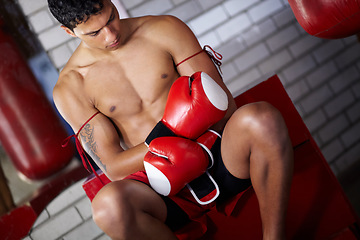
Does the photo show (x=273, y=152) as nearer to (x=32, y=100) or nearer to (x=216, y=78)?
(x=216, y=78)

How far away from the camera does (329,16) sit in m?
1.28

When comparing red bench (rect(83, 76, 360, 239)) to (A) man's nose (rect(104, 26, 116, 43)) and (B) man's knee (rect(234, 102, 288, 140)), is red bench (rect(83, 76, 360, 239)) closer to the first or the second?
(B) man's knee (rect(234, 102, 288, 140))

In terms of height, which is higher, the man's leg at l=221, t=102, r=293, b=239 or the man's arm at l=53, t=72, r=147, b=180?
the man's arm at l=53, t=72, r=147, b=180

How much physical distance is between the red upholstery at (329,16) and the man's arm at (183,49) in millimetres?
457

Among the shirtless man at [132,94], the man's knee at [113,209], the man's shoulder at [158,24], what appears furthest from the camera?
the man's shoulder at [158,24]

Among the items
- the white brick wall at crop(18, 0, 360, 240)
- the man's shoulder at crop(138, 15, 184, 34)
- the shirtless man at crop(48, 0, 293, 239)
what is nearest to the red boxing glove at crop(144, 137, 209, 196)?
the shirtless man at crop(48, 0, 293, 239)

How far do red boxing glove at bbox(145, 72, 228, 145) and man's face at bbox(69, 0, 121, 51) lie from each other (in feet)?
1.35

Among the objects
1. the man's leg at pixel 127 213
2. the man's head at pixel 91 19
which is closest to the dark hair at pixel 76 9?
the man's head at pixel 91 19

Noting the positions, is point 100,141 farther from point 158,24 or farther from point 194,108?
point 158,24

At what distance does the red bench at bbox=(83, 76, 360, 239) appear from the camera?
1.48 meters

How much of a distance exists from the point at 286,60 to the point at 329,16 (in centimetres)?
141

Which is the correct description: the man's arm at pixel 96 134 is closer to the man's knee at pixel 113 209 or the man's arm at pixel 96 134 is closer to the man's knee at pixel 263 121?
the man's knee at pixel 113 209

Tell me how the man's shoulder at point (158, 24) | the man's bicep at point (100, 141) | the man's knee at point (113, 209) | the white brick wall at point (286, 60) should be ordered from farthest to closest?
the white brick wall at point (286, 60) < the man's shoulder at point (158, 24) < the man's bicep at point (100, 141) < the man's knee at point (113, 209)

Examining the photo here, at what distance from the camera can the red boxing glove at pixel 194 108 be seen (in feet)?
4.25
